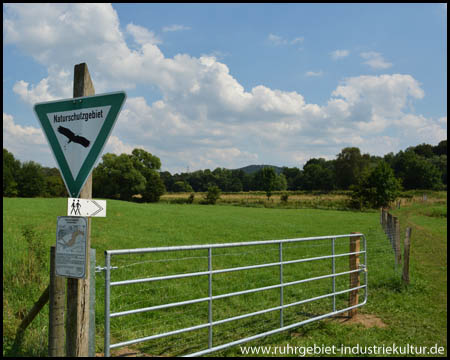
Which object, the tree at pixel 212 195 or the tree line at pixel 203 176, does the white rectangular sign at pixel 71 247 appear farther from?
the tree at pixel 212 195

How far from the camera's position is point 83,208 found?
361cm

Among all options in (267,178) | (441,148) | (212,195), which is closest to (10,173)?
(212,195)

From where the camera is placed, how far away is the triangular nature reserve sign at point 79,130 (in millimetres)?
3611

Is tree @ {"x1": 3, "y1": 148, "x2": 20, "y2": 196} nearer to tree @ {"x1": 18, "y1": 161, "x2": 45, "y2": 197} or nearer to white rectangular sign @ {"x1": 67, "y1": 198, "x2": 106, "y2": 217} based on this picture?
tree @ {"x1": 18, "y1": 161, "x2": 45, "y2": 197}

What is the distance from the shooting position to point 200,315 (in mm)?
7074

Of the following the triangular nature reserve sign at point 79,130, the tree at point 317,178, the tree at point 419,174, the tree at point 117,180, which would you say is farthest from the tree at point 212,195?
the triangular nature reserve sign at point 79,130

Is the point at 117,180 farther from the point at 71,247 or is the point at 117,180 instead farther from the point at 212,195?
the point at 71,247

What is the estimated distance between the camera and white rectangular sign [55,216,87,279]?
3.61 metres

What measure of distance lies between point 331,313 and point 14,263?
707cm

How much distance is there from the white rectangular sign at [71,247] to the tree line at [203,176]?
5784 centimetres

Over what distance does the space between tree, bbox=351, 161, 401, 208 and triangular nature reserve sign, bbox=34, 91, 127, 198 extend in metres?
55.5

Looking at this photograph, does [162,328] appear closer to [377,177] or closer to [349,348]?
[349,348]

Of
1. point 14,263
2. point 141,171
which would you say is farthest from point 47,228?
point 141,171

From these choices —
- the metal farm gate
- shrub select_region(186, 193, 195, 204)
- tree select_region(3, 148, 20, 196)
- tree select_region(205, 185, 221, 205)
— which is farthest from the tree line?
the metal farm gate
